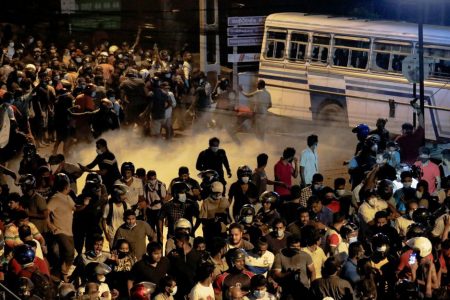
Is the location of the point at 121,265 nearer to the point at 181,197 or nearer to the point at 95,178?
the point at 181,197

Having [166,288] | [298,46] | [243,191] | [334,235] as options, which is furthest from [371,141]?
[298,46]

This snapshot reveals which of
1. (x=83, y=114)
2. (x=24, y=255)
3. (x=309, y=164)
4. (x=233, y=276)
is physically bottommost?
(x=83, y=114)

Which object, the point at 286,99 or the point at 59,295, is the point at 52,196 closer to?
the point at 59,295

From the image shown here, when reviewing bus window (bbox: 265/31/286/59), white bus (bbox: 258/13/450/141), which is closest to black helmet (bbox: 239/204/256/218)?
white bus (bbox: 258/13/450/141)

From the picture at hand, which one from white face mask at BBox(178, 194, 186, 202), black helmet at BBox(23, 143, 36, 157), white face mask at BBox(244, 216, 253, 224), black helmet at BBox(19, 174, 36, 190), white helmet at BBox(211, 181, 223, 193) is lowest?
black helmet at BBox(23, 143, 36, 157)

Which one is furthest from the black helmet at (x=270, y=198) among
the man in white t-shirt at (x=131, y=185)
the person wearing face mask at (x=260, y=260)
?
the man in white t-shirt at (x=131, y=185)

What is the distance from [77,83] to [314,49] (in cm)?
484

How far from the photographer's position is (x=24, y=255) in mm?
10977

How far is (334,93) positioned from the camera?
2236cm

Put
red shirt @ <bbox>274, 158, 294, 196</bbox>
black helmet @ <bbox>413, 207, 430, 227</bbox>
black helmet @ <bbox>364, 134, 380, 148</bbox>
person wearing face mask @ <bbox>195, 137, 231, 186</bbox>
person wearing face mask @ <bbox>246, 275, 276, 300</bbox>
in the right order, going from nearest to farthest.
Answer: person wearing face mask @ <bbox>246, 275, 276, 300</bbox>, black helmet @ <bbox>413, 207, 430, 227</bbox>, red shirt @ <bbox>274, 158, 294, 196</bbox>, person wearing face mask @ <bbox>195, 137, 231, 186</bbox>, black helmet @ <bbox>364, 134, 380, 148</bbox>

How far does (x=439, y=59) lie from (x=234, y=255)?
35.1 feet

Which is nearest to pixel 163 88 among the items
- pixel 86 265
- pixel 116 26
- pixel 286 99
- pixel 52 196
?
pixel 286 99

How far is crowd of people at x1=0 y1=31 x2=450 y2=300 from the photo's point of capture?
1080cm

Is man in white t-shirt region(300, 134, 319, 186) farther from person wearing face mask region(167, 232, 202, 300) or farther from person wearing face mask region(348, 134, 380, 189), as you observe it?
person wearing face mask region(167, 232, 202, 300)
